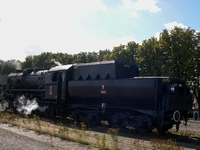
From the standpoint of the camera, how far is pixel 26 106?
2203 cm

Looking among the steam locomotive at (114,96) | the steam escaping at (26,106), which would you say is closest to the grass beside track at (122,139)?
the steam locomotive at (114,96)

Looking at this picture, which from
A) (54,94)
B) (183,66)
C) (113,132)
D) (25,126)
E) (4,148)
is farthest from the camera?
(183,66)

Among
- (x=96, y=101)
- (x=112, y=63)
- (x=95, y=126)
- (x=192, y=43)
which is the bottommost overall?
(x=95, y=126)

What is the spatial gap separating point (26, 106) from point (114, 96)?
10944mm

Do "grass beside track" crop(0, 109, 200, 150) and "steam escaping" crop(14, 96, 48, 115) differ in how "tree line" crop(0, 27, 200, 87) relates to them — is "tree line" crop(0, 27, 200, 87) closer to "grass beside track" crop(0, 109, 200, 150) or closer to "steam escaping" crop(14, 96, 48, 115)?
"steam escaping" crop(14, 96, 48, 115)

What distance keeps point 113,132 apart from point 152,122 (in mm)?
3563

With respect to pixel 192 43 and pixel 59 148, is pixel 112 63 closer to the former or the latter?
pixel 59 148

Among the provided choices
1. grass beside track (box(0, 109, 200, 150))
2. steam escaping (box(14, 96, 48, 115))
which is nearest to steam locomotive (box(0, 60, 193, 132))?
steam escaping (box(14, 96, 48, 115))

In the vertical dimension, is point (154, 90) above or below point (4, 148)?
above

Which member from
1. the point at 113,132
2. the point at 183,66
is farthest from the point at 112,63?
the point at 183,66

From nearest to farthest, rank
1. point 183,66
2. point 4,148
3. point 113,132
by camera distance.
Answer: point 4,148, point 113,132, point 183,66

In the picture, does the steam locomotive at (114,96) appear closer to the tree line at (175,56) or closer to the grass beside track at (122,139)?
the grass beside track at (122,139)

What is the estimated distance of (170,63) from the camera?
3067 centimetres

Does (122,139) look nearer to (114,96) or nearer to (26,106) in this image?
(114,96)
